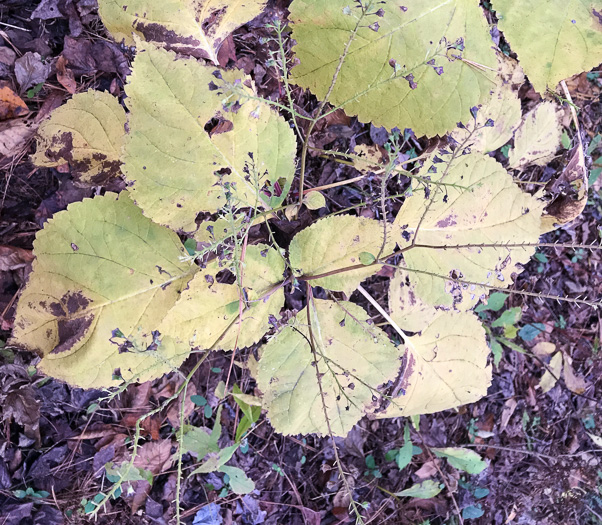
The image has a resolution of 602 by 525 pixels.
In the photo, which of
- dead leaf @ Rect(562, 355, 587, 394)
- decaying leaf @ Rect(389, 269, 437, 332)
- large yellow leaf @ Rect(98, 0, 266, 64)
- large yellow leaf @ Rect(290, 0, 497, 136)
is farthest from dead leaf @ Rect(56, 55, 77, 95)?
dead leaf @ Rect(562, 355, 587, 394)

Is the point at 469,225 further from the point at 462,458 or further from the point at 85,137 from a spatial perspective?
the point at 85,137

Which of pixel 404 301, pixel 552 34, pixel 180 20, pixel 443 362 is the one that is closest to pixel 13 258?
pixel 180 20

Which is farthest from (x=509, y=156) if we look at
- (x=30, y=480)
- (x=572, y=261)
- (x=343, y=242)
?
(x=30, y=480)

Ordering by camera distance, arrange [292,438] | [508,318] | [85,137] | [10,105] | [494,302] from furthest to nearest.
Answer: [508,318] → [494,302] → [292,438] → [10,105] → [85,137]

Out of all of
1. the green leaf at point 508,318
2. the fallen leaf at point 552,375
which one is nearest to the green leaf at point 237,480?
the green leaf at point 508,318

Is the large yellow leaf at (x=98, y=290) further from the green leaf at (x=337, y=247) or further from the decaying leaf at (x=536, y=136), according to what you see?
the decaying leaf at (x=536, y=136)

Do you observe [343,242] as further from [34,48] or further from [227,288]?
[34,48]

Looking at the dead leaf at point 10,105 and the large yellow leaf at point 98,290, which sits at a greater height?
the dead leaf at point 10,105
